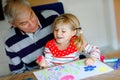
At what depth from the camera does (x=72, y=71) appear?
3.90ft

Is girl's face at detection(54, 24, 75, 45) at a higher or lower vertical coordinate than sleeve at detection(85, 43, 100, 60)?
higher

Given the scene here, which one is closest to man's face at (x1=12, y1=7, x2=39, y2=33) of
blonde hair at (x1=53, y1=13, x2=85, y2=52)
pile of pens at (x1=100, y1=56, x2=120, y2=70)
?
blonde hair at (x1=53, y1=13, x2=85, y2=52)

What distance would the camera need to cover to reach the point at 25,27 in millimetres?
1536

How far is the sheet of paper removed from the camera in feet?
3.76

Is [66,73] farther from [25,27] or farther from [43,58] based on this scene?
[25,27]

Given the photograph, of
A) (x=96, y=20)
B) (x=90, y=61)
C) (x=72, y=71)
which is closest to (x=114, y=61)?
(x=90, y=61)

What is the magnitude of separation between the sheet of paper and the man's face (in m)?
0.39

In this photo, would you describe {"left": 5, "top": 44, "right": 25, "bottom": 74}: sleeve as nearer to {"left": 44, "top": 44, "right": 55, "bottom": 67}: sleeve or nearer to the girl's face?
{"left": 44, "top": 44, "right": 55, "bottom": 67}: sleeve

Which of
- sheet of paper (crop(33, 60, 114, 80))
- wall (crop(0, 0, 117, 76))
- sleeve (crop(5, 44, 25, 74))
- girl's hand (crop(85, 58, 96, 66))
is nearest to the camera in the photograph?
sheet of paper (crop(33, 60, 114, 80))

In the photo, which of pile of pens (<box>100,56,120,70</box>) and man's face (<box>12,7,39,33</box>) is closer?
pile of pens (<box>100,56,120,70</box>)

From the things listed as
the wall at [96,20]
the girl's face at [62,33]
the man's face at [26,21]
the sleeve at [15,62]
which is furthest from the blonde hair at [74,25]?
the wall at [96,20]

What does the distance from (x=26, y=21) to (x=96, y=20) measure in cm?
182

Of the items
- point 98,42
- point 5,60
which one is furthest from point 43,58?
point 98,42

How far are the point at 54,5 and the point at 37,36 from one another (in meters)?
0.43
